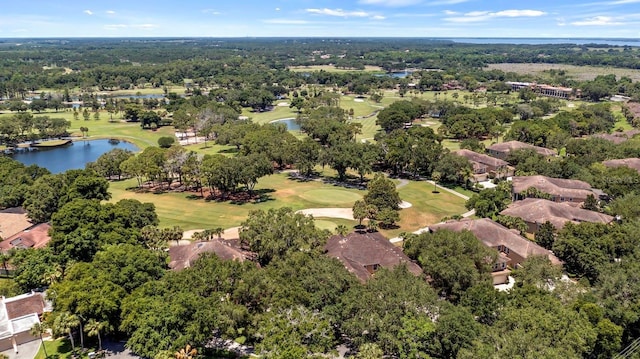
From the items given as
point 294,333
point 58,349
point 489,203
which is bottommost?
point 58,349

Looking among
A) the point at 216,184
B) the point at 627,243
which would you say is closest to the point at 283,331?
the point at 627,243

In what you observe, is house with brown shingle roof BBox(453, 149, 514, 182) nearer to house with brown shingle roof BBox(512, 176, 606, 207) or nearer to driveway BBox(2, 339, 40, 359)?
house with brown shingle roof BBox(512, 176, 606, 207)

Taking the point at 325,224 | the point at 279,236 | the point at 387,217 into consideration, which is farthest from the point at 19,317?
the point at 387,217

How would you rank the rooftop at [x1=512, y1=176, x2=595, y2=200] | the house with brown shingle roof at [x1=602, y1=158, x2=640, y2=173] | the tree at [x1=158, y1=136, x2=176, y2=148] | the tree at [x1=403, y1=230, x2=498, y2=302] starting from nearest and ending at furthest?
the tree at [x1=403, y1=230, x2=498, y2=302] < the rooftop at [x1=512, y1=176, x2=595, y2=200] < the house with brown shingle roof at [x1=602, y1=158, x2=640, y2=173] < the tree at [x1=158, y1=136, x2=176, y2=148]

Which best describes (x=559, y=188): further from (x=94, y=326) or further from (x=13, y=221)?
(x=13, y=221)

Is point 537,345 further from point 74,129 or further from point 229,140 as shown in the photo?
point 74,129

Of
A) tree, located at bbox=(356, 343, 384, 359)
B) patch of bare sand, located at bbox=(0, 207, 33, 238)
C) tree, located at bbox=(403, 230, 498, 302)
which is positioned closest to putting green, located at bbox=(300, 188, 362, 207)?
tree, located at bbox=(403, 230, 498, 302)
